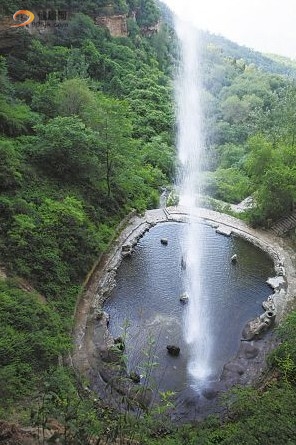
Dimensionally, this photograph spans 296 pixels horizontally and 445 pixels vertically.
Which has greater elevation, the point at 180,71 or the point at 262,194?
the point at 180,71

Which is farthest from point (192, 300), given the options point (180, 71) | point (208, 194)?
point (180, 71)

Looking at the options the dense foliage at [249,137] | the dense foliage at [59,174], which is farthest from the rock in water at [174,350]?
the dense foliage at [249,137]

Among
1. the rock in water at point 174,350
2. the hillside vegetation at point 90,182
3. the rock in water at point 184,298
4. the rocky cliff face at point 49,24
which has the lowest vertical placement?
the rock in water at point 174,350

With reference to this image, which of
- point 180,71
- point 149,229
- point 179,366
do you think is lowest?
point 179,366

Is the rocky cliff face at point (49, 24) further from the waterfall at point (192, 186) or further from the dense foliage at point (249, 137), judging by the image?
the dense foliage at point (249, 137)

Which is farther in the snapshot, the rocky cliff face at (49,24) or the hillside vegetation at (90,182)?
the rocky cliff face at (49,24)

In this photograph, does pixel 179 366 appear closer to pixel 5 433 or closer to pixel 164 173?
pixel 5 433
